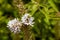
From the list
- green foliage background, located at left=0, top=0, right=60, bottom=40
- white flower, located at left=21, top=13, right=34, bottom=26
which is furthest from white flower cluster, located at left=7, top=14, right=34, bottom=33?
green foliage background, located at left=0, top=0, right=60, bottom=40

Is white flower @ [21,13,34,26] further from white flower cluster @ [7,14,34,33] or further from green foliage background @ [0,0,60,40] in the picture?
green foliage background @ [0,0,60,40]

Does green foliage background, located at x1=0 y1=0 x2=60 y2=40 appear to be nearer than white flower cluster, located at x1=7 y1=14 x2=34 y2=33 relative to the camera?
No

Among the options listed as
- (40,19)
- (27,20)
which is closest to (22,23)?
(27,20)

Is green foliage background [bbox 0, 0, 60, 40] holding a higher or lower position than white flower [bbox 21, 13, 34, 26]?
higher

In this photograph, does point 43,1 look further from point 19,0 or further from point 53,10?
point 19,0

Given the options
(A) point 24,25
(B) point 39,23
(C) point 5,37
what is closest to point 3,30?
(C) point 5,37

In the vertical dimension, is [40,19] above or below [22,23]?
above

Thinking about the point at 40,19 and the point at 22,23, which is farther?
the point at 40,19

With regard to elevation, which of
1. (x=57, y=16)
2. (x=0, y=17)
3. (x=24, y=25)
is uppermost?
(x=0, y=17)

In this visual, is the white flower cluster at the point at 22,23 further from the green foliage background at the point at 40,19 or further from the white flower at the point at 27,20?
the green foliage background at the point at 40,19

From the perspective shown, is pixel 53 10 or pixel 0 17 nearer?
pixel 53 10

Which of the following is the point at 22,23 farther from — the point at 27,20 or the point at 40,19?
the point at 40,19
